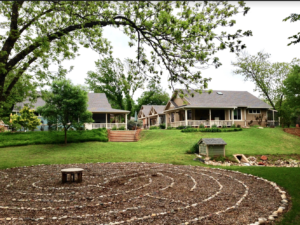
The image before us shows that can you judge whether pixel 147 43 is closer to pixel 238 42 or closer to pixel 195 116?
pixel 238 42

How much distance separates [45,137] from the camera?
19.3m

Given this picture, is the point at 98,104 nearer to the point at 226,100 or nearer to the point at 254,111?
the point at 226,100

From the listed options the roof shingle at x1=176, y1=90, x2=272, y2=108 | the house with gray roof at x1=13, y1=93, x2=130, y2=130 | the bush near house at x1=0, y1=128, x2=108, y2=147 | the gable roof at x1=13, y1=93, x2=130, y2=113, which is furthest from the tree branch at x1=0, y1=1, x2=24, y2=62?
the roof shingle at x1=176, y1=90, x2=272, y2=108

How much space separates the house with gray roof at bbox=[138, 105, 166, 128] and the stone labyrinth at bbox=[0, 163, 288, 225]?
94.4 feet

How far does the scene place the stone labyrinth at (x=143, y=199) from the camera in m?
4.47

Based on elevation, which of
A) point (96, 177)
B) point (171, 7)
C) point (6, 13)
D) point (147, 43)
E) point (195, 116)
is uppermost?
point (6, 13)

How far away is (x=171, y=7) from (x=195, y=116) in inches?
913

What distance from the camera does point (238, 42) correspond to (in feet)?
18.5

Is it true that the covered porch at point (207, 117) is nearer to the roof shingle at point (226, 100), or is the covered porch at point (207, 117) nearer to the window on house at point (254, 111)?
the roof shingle at point (226, 100)

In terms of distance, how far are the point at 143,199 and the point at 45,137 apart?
1610 centimetres

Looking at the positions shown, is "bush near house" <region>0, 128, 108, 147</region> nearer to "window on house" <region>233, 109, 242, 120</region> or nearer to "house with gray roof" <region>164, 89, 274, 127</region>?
"house with gray roof" <region>164, 89, 274, 127</region>

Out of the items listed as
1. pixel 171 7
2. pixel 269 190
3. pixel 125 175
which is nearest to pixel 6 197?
pixel 125 175

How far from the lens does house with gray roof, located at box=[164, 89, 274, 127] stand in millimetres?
27250

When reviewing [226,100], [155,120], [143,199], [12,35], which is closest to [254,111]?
[226,100]
